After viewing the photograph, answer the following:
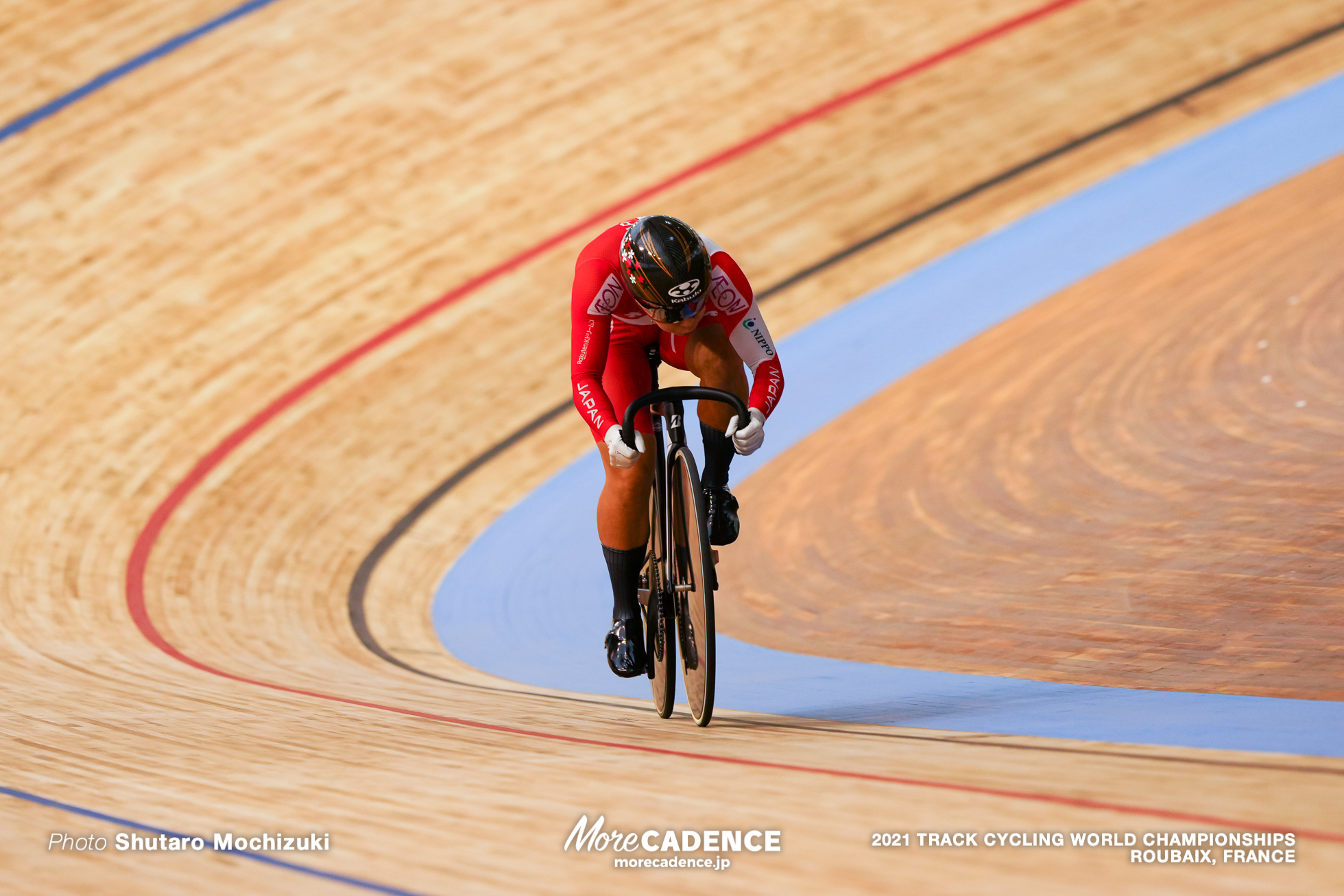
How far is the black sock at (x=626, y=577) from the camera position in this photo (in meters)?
2.50

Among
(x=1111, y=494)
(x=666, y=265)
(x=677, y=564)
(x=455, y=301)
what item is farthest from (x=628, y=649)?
(x=455, y=301)

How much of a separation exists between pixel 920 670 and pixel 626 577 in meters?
0.74

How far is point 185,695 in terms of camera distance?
2.72 meters

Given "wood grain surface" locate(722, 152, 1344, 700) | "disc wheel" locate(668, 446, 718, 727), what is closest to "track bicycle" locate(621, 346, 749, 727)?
"disc wheel" locate(668, 446, 718, 727)

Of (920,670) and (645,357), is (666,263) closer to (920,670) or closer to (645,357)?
(645,357)

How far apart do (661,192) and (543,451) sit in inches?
67.8

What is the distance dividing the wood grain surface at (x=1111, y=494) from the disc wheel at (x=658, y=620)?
2.09 ft

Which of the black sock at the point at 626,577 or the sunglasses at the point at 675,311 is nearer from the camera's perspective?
the sunglasses at the point at 675,311

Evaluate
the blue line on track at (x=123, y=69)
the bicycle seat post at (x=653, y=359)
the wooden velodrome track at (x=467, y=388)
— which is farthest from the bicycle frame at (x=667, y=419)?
the blue line on track at (x=123, y=69)

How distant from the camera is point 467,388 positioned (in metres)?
4.73

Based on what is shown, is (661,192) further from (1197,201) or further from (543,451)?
(1197,201)

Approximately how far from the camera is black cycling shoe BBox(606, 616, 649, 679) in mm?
2494

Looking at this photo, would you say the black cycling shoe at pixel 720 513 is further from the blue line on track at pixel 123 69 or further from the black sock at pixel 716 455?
the blue line on track at pixel 123 69

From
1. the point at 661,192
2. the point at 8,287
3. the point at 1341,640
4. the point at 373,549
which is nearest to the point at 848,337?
the point at 661,192
